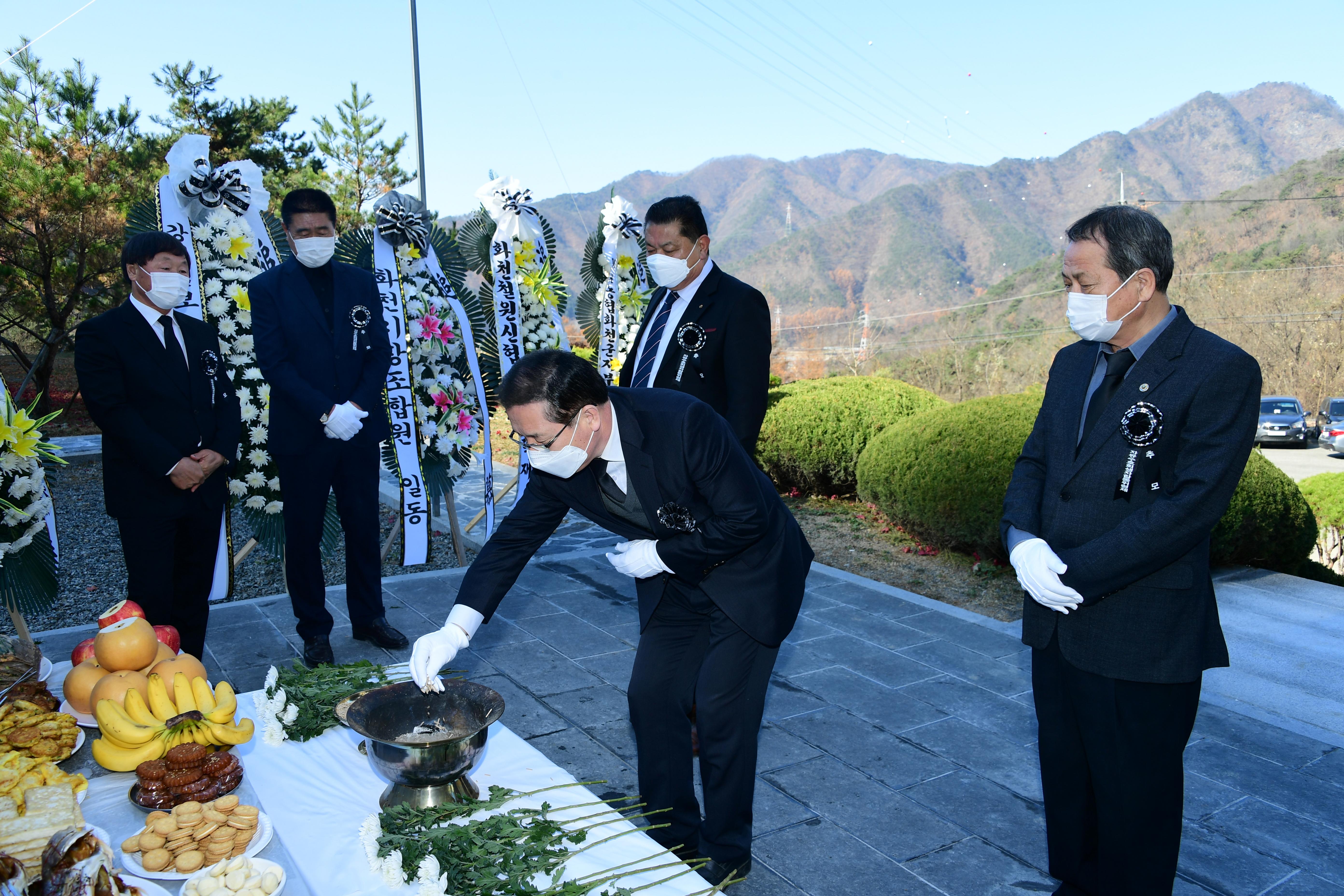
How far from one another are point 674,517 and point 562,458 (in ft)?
1.19

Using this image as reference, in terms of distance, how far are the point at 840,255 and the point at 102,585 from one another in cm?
8330

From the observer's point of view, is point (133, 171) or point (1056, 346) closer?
point (133, 171)

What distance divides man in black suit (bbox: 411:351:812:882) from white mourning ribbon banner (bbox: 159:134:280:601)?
344 cm

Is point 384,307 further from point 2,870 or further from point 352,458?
point 2,870

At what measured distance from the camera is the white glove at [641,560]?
2.52 meters

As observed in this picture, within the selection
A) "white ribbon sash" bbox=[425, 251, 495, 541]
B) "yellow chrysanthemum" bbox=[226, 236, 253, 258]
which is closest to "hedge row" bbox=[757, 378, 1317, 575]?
"white ribbon sash" bbox=[425, 251, 495, 541]

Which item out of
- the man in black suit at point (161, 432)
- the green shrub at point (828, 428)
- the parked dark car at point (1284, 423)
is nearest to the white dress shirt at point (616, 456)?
the man in black suit at point (161, 432)

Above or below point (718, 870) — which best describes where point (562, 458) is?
above

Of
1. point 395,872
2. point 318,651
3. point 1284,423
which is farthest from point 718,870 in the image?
point 1284,423

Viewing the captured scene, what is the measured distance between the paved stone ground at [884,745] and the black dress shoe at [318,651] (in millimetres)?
130

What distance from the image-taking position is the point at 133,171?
42.2 feet

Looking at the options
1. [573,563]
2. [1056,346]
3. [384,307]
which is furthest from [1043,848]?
[1056,346]

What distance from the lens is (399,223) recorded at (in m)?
Answer: 6.05

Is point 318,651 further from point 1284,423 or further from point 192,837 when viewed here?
point 1284,423
